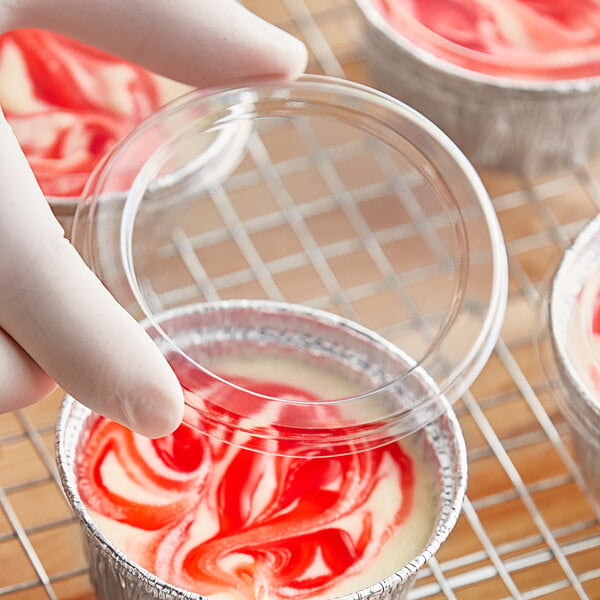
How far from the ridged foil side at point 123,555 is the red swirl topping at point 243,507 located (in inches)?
1.2

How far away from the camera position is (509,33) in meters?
1.61

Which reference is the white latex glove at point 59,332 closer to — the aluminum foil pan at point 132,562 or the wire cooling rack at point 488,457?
the aluminum foil pan at point 132,562

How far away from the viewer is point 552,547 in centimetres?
138

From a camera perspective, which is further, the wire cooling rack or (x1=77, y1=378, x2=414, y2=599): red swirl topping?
the wire cooling rack

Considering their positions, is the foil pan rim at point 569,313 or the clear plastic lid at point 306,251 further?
the foil pan rim at point 569,313

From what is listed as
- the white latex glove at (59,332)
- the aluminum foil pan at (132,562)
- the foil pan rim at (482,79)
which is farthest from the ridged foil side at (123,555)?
the foil pan rim at (482,79)

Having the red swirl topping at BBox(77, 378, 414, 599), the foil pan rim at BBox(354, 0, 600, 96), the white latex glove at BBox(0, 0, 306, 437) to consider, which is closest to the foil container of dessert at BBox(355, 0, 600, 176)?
the foil pan rim at BBox(354, 0, 600, 96)

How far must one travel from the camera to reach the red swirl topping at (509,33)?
1.56m

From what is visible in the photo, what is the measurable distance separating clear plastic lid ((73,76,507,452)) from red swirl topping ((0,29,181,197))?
0.12 m

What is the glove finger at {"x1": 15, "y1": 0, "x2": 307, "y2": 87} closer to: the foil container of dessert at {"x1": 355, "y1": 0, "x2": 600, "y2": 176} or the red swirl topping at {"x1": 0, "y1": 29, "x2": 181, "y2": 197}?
the red swirl topping at {"x1": 0, "y1": 29, "x2": 181, "y2": 197}

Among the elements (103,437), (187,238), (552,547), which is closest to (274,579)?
(103,437)

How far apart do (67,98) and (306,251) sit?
295mm

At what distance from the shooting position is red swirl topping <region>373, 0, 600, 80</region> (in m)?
1.56

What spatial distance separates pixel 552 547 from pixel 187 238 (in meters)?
0.48
